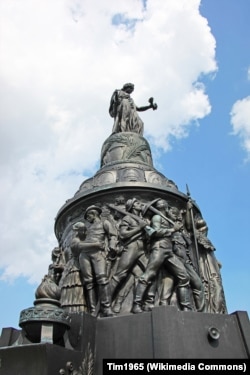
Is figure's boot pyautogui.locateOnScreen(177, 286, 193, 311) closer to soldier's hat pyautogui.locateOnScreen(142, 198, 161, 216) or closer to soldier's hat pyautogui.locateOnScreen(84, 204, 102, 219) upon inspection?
soldier's hat pyautogui.locateOnScreen(142, 198, 161, 216)

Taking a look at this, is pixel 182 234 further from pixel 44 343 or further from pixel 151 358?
pixel 44 343

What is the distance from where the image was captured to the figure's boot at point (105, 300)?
7.92 m

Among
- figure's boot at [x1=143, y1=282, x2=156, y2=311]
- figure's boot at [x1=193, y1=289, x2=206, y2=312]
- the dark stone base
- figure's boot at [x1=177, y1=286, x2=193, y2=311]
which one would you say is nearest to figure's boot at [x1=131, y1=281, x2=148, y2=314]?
figure's boot at [x1=143, y1=282, x2=156, y2=311]

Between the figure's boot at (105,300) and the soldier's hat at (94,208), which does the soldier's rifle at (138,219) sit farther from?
the figure's boot at (105,300)

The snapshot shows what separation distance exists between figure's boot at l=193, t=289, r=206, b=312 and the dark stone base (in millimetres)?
1055

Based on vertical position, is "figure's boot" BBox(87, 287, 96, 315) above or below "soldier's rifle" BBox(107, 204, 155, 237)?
below

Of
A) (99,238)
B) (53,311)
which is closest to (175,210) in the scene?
(99,238)

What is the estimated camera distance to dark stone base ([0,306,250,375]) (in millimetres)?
6633

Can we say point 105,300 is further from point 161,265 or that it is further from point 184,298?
point 184,298

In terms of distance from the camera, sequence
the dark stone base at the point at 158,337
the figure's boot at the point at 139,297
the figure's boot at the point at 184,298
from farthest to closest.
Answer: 1. the figure's boot at the point at 184,298
2. the figure's boot at the point at 139,297
3. the dark stone base at the point at 158,337

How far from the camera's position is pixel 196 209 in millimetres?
10680

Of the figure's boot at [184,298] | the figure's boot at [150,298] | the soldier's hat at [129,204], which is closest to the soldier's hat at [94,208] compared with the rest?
the soldier's hat at [129,204]

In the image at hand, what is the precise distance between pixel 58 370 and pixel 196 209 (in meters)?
6.20

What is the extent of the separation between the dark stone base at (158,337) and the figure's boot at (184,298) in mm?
872
